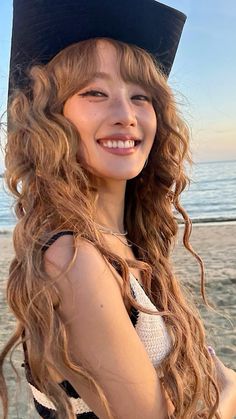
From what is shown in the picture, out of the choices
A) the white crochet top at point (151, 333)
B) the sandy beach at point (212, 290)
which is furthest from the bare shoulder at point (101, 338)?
the sandy beach at point (212, 290)

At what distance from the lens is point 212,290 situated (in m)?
7.38

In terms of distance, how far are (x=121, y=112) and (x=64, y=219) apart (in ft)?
1.42

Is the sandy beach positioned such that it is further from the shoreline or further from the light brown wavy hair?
the shoreline

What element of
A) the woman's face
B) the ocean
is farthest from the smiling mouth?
the ocean

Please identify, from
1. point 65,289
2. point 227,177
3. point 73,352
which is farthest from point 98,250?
point 227,177

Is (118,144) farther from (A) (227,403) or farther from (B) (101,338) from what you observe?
(A) (227,403)

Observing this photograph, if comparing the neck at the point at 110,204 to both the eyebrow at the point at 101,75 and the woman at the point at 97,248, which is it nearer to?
the woman at the point at 97,248

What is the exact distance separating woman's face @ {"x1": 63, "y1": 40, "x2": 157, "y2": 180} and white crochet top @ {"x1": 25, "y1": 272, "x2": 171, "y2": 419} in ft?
1.37

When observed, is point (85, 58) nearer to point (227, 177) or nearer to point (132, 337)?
point (132, 337)

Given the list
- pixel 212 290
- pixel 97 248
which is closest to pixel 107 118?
pixel 97 248

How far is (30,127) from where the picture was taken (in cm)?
175

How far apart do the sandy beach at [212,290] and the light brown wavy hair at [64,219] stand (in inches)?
48.5

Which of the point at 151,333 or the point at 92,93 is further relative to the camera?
the point at 92,93

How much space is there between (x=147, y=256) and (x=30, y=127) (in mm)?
796
